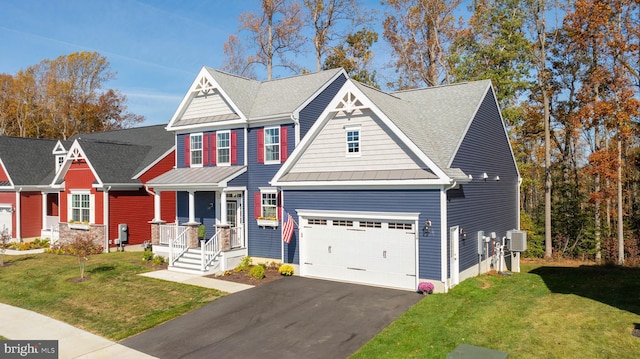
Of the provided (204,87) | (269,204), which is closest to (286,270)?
(269,204)

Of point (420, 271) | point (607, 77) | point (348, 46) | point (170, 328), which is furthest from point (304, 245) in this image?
point (348, 46)

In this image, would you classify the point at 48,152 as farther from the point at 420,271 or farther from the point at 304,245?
the point at 420,271

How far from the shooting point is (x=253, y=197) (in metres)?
21.1

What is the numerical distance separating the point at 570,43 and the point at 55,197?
37956 millimetres

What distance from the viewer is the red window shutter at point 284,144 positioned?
67.1ft

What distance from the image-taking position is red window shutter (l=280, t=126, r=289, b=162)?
20453 mm

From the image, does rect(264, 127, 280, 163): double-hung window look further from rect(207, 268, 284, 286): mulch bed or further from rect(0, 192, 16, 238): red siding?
rect(0, 192, 16, 238): red siding

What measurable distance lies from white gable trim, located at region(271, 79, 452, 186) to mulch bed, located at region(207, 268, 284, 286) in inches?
154

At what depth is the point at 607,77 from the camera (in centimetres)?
2473

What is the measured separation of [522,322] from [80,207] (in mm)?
25229

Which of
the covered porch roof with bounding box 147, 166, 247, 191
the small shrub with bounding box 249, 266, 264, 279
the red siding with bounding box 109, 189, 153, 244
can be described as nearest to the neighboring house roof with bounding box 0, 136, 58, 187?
the red siding with bounding box 109, 189, 153, 244

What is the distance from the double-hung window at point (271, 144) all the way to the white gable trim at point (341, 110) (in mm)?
1817

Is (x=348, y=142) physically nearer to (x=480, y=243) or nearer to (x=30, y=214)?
(x=480, y=243)

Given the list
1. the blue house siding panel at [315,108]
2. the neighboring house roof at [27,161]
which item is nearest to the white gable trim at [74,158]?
the neighboring house roof at [27,161]
